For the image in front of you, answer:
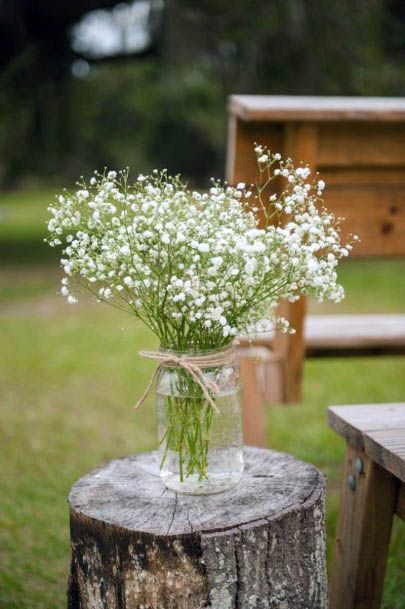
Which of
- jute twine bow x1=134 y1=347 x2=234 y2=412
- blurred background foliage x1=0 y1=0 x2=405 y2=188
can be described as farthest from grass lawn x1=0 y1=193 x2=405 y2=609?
blurred background foliage x1=0 y1=0 x2=405 y2=188

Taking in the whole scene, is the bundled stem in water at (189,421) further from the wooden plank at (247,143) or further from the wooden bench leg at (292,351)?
the wooden plank at (247,143)

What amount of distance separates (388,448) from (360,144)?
4.97 feet

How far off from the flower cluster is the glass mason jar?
97mm

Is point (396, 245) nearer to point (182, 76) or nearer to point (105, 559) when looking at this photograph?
point (105, 559)

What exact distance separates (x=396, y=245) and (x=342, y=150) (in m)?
0.50

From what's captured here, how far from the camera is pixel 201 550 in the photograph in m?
1.88

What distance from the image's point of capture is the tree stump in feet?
6.20

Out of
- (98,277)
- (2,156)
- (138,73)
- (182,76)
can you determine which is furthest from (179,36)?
(98,277)

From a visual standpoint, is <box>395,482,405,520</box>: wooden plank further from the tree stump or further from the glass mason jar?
the glass mason jar

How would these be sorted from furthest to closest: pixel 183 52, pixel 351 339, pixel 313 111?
pixel 183 52 → pixel 351 339 → pixel 313 111

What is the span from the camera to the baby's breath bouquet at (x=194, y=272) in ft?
6.13

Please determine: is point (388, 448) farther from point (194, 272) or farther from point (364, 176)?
point (364, 176)

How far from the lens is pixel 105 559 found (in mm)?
1952

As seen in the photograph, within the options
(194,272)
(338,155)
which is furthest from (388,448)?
(338,155)
